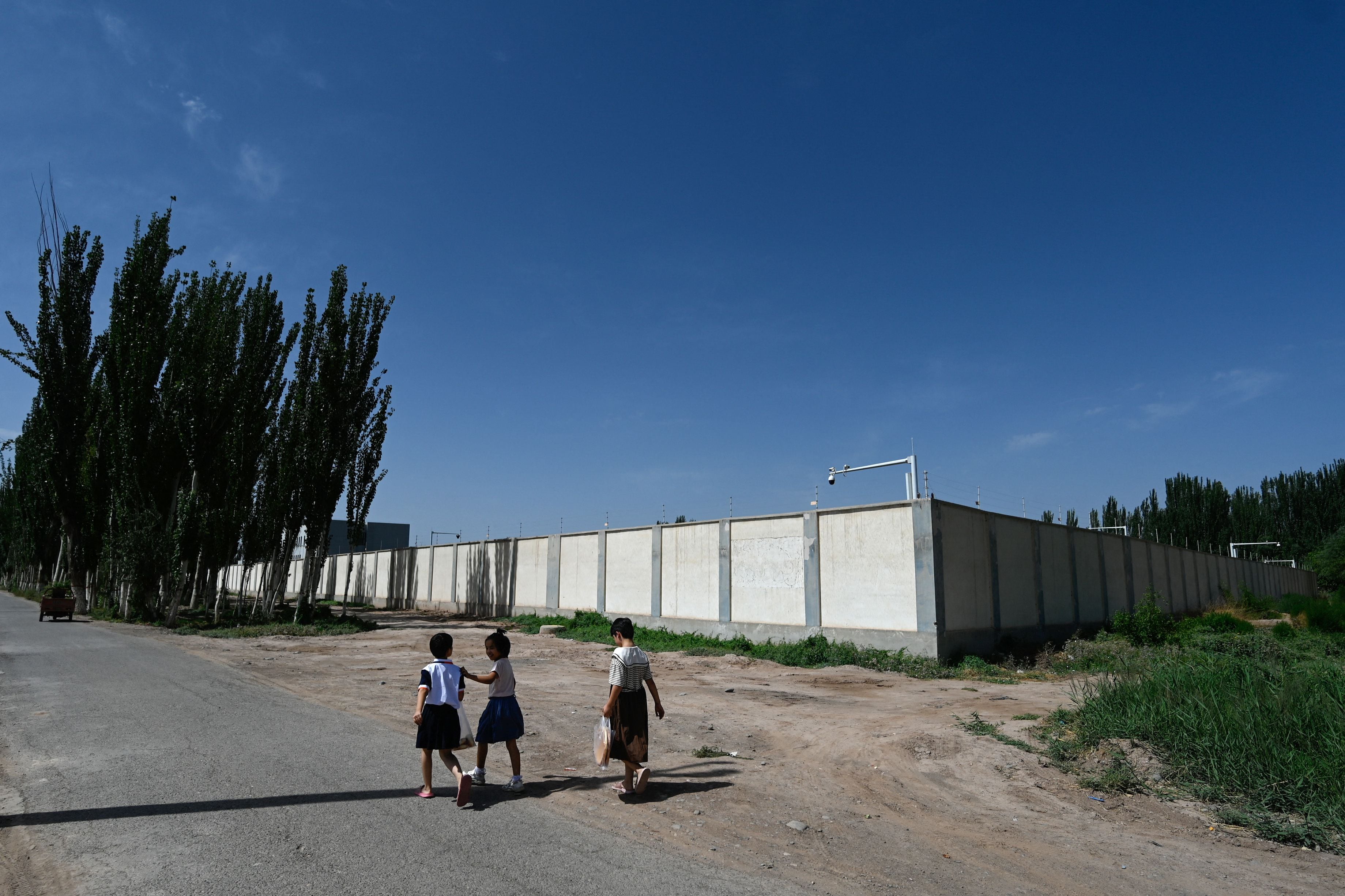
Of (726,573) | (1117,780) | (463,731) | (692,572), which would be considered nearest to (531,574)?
(692,572)

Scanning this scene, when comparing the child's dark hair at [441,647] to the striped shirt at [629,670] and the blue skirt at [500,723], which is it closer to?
the blue skirt at [500,723]

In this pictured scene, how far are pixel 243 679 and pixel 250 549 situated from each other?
19374 mm

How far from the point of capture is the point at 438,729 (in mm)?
5594

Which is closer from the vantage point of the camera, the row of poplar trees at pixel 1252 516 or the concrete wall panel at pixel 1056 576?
the concrete wall panel at pixel 1056 576

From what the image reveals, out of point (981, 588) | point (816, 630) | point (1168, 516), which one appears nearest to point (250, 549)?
point (816, 630)

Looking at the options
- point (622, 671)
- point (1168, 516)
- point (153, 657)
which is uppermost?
point (1168, 516)

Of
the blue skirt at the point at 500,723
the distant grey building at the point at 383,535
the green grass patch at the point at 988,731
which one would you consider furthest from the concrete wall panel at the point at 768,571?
the distant grey building at the point at 383,535

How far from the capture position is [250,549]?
96.0 ft

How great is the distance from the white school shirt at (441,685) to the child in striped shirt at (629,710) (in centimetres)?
120

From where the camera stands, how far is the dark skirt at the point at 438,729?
557cm

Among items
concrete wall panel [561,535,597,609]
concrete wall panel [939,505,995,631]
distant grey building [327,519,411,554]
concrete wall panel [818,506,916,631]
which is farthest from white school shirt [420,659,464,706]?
distant grey building [327,519,411,554]

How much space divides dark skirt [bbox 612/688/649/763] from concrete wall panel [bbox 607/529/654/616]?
17.9 m

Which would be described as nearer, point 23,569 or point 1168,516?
point 23,569

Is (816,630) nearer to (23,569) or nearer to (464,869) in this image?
(464,869)
